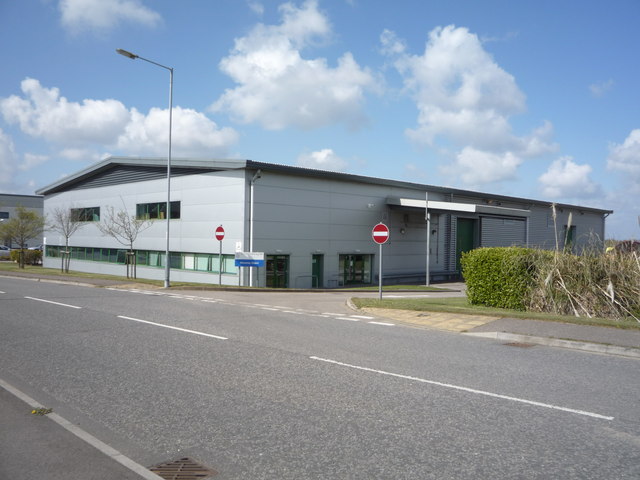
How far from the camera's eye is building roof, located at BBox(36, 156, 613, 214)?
2841 cm

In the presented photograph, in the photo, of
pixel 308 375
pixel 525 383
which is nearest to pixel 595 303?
pixel 525 383

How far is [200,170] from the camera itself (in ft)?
100

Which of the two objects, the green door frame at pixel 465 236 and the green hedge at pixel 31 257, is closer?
the green door frame at pixel 465 236

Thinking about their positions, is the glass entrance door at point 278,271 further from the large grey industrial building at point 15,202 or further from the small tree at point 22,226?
the large grey industrial building at point 15,202

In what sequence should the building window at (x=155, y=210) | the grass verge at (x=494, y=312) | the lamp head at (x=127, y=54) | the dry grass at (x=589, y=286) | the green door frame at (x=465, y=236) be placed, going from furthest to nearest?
the green door frame at (x=465, y=236) → the building window at (x=155, y=210) → the lamp head at (x=127, y=54) → the dry grass at (x=589, y=286) → the grass verge at (x=494, y=312)

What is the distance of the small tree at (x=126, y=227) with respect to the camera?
111 feet

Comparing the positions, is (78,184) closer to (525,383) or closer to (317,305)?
(317,305)

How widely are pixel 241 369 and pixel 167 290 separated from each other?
16721 millimetres

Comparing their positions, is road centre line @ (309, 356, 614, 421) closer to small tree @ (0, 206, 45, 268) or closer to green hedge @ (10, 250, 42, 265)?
small tree @ (0, 206, 45, 268)

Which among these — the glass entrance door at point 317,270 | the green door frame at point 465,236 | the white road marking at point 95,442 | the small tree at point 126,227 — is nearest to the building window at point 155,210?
the small tree at point 126,227

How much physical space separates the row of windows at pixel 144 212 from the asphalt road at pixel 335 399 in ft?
70.4

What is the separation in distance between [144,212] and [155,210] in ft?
4.67

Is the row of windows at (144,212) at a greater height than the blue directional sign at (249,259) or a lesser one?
greater

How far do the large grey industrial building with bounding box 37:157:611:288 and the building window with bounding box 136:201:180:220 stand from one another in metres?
0.07
